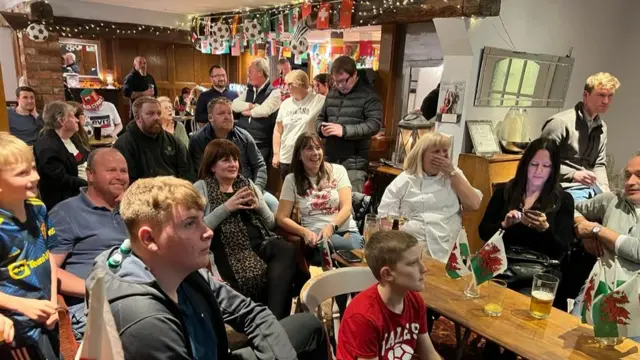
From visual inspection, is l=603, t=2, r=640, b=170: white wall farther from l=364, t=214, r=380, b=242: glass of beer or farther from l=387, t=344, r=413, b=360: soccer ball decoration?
l=387, t=344, r=413, b=360: soccer ball decoration

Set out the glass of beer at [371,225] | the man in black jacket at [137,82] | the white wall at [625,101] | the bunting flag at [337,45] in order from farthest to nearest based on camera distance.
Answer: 1. the bunting flag at [337,45]
2. the man in black jacket at [137,82]
3. the white wall at [625,101]
4. the glass of beer at [371,225]

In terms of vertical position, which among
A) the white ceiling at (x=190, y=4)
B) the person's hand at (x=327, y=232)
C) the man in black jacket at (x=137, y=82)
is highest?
the white ceiling at (x=190, y=4)

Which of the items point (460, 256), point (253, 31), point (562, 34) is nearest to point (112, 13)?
point (253, 31)

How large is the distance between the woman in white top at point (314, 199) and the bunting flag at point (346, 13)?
2009 millimetres

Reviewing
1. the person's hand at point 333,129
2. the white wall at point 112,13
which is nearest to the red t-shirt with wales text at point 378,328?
the person's hand at point 333,129

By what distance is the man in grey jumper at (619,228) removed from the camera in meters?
1.91

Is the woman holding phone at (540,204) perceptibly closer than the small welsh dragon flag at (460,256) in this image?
No

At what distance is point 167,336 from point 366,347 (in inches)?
23.7

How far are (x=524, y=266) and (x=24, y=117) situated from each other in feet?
15.7

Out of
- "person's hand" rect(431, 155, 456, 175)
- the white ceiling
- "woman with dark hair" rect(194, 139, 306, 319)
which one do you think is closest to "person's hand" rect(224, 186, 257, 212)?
"woman with dark hair" rect(194, 139, 306, 319)

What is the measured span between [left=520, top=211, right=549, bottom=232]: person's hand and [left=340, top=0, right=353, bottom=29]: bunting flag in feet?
9.15

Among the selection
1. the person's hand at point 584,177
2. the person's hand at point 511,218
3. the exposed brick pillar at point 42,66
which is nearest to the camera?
the person's hand at point 511,218

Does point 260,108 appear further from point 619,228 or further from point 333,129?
point 619,228

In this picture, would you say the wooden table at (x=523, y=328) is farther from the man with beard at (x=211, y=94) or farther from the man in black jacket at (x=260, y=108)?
the man with beard at (x=211, y=94)
